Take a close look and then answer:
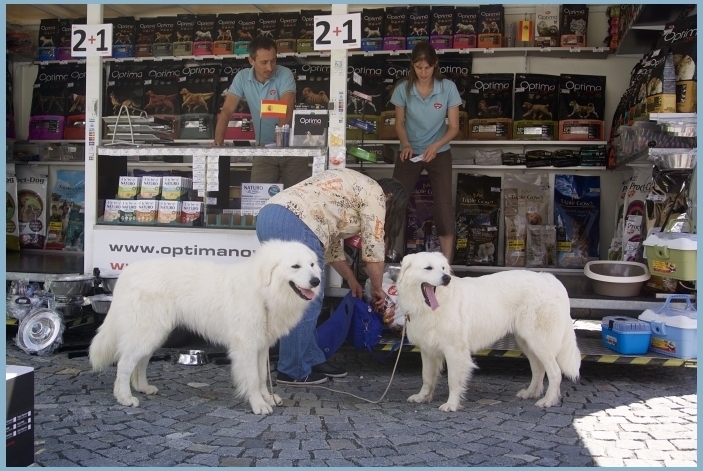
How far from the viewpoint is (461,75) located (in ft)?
25.6

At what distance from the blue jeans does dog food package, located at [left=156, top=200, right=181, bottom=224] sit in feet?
5.17

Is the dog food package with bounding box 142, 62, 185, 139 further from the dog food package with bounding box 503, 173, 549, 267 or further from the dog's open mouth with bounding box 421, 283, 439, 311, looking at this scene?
the dog's open mouth with bounding box 421, 283, 439, 311

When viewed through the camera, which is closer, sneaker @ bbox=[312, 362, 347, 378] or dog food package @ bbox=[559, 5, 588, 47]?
sneaker @ bbox=[312, 362, 347, 378]

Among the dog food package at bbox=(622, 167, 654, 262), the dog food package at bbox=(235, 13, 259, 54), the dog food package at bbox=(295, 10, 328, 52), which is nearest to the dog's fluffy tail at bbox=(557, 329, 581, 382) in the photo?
the dog food package at bbox=(622, 167, 654, 262)

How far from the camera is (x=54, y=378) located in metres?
4.91

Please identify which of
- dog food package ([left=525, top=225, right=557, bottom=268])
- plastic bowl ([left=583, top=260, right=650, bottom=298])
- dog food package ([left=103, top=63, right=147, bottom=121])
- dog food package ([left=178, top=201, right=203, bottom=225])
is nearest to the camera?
plastic bowl ([left=583, top=260, right=650, bottom=298])

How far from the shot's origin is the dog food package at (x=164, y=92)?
27.3 ft

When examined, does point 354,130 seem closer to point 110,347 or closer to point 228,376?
point 228,376

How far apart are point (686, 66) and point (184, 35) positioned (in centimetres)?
547

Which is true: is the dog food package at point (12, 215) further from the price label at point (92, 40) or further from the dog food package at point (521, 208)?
the dog food package at point (521, 208)

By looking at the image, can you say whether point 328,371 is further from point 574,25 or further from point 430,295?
point 574,25

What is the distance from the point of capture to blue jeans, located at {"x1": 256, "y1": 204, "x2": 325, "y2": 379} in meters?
4.36

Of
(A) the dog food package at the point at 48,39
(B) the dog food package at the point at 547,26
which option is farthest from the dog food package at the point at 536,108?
(A) the dog food package at the point at 48,39

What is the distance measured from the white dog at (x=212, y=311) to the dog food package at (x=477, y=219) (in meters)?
3.82
